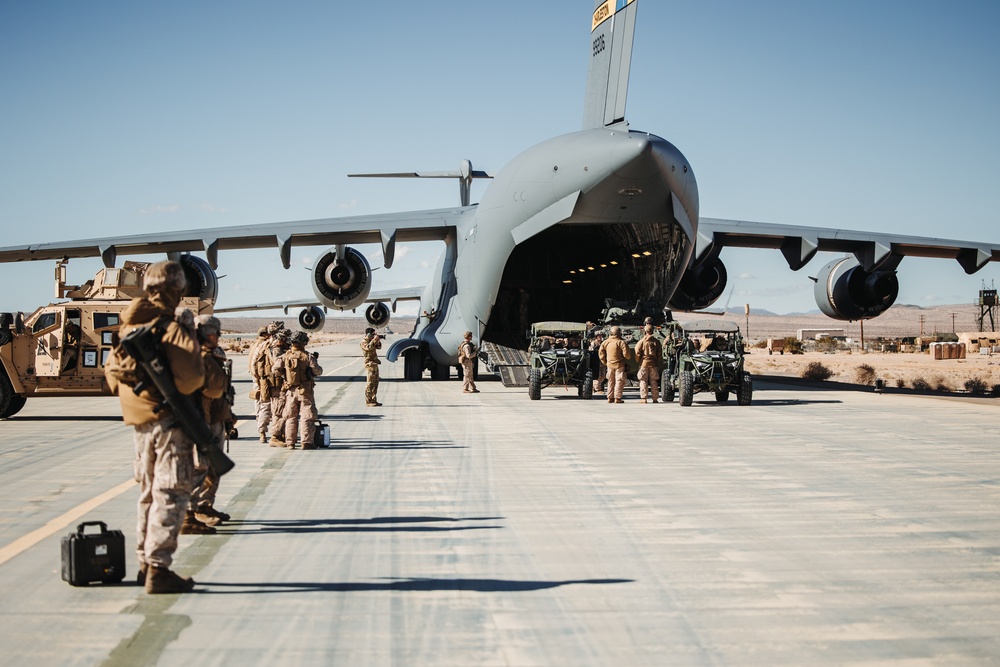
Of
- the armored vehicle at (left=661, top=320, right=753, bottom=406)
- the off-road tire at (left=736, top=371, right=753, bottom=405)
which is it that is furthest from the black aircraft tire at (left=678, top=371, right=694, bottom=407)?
the off-road tire at (left=736, top=371, right=753, bottom=405)

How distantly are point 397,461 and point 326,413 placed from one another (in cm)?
645

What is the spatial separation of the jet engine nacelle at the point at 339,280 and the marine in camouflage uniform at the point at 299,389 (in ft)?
46.7

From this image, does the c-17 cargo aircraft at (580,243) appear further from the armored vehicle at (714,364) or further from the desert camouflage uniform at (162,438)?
the desert camouflage uniform at (162,438)

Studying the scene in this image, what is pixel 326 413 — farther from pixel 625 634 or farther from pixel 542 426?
pixel 625 634

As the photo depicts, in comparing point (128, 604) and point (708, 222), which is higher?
point (708, 222)

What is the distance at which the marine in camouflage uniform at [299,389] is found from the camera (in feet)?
36.3

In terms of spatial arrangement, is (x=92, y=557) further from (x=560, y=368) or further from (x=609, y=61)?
(x=609, y=61)

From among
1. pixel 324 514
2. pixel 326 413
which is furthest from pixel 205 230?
pixel 324 514

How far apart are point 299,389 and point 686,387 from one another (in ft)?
27.8

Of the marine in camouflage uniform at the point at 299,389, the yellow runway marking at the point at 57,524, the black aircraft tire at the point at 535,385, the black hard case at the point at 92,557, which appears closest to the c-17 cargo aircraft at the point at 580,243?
the black aircraft tire at the point at 535,385

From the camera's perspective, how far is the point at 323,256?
25969 millimetres

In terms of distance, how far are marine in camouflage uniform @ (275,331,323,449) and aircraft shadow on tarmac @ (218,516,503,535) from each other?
4.03 meters

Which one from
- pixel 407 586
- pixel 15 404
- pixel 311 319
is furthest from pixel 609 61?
pixel 311 319

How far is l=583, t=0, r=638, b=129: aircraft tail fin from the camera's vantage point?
20719 millimetres
